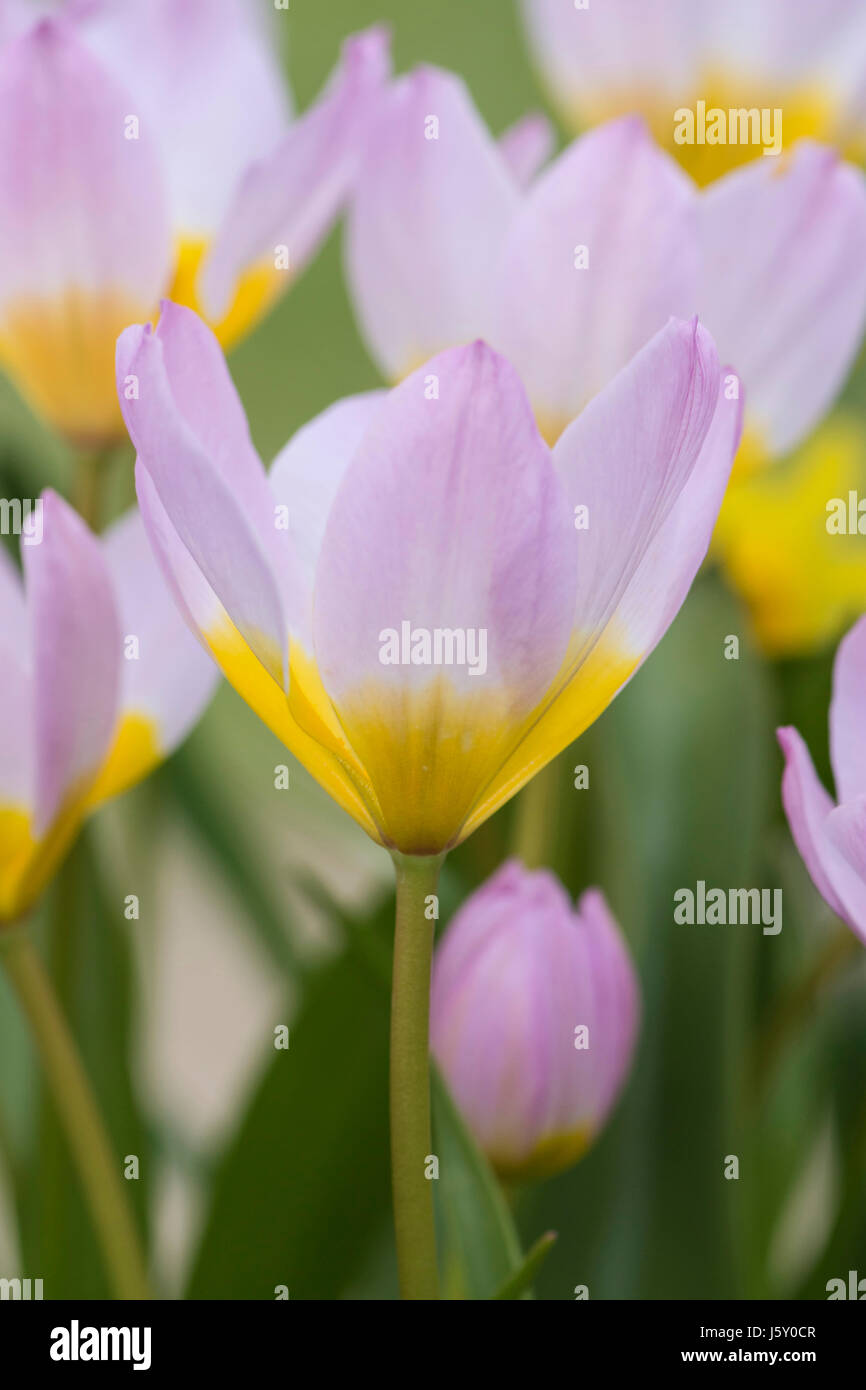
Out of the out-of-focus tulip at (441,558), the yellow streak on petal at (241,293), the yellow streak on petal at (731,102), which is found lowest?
the out-of-focus tulip at (441,558)

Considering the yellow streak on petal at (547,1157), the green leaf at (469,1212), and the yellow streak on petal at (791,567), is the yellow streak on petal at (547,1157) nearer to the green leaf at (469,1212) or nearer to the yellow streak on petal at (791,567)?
the green leaf at (469,1212)

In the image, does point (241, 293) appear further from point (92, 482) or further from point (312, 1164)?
point (312, 1164)

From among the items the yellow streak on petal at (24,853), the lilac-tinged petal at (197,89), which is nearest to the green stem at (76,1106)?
the yellow streak on petal at (24,853)

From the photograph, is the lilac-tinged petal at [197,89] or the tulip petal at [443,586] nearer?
the tulip petal at [443,586]

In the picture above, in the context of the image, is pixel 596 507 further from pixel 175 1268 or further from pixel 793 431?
pixel 175 1268

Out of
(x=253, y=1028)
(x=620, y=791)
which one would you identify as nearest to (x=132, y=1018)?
(x=620, y=791)

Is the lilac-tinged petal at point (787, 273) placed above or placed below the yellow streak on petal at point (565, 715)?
above

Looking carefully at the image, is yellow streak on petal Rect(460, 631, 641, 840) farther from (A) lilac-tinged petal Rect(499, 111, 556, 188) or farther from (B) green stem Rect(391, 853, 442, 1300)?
(A) lilac-tinged petal Rect(499, 111, 556, 188)
